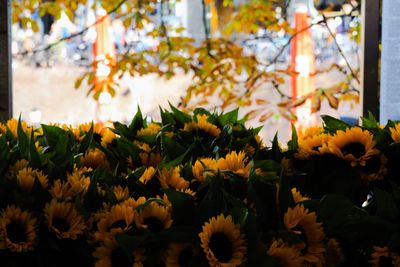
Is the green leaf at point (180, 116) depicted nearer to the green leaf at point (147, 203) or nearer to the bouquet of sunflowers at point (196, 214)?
the bouquet of sunflowers at point (196, 214)

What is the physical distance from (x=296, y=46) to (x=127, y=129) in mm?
5794

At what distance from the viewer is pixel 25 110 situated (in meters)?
24.2

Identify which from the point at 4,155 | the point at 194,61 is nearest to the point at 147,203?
the point at 4,155

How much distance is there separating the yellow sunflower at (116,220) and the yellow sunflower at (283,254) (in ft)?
1.08

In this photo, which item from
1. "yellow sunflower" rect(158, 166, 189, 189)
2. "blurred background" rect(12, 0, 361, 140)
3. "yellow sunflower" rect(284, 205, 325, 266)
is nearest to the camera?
"yellow sunflower" rect(284, 205, 325, 266)

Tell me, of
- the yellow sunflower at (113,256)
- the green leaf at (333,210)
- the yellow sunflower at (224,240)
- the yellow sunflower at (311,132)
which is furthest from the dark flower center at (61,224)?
the yellow sunflower at (311,132)

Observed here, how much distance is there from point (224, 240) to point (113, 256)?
0.26 meters

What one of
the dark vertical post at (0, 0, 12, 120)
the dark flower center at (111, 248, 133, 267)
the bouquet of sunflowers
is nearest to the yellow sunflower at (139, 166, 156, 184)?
the bouquet of sunflowers

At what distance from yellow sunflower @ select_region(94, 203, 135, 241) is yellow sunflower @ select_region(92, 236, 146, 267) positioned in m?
0.03

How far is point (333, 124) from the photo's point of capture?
8.02 ft

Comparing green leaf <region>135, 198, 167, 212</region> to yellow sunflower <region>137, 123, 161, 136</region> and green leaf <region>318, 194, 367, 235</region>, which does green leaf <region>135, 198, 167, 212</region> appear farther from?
yellow sunflower <region>137, 123, 161, 136</region>

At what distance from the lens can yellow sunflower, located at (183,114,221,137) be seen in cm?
248

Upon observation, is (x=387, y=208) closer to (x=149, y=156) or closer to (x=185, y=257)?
(x=185, y=257)

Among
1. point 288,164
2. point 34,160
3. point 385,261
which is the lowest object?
point 385,261
